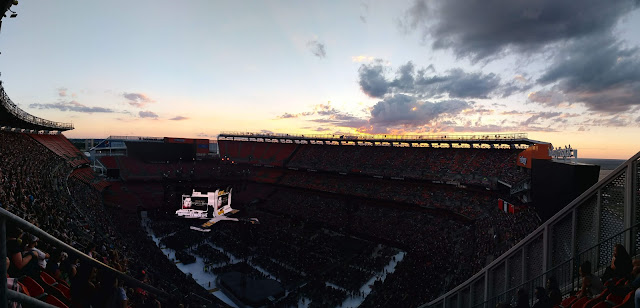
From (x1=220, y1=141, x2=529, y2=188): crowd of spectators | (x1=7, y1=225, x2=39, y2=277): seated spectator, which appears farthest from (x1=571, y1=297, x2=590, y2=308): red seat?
(x1=220, y1=141, x2=529, y2=188): crowd of spectators

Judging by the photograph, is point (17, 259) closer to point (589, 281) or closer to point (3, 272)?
point (3, 272)

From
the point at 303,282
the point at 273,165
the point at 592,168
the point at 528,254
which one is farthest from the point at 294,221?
the point at 528,254

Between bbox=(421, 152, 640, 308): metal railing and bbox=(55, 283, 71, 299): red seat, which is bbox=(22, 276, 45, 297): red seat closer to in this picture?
bbox=(55, 283, 71, 299): red seat

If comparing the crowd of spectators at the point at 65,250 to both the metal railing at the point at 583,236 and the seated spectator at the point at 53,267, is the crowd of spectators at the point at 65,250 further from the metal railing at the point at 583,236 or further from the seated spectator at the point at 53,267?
the metal railing at the point at 583,236

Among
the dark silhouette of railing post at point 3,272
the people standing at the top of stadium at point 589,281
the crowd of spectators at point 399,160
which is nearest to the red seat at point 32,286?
the dark silhouette of railing post at point 3,272

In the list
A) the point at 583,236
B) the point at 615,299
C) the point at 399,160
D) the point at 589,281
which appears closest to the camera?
the point at 615,299

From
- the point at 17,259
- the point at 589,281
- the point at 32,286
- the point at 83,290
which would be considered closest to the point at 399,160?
the point at 589,281

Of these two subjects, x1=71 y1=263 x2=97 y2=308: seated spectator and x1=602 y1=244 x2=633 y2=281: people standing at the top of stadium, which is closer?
x1=71 y1=263 x2=97 y2=308: seated spectator
